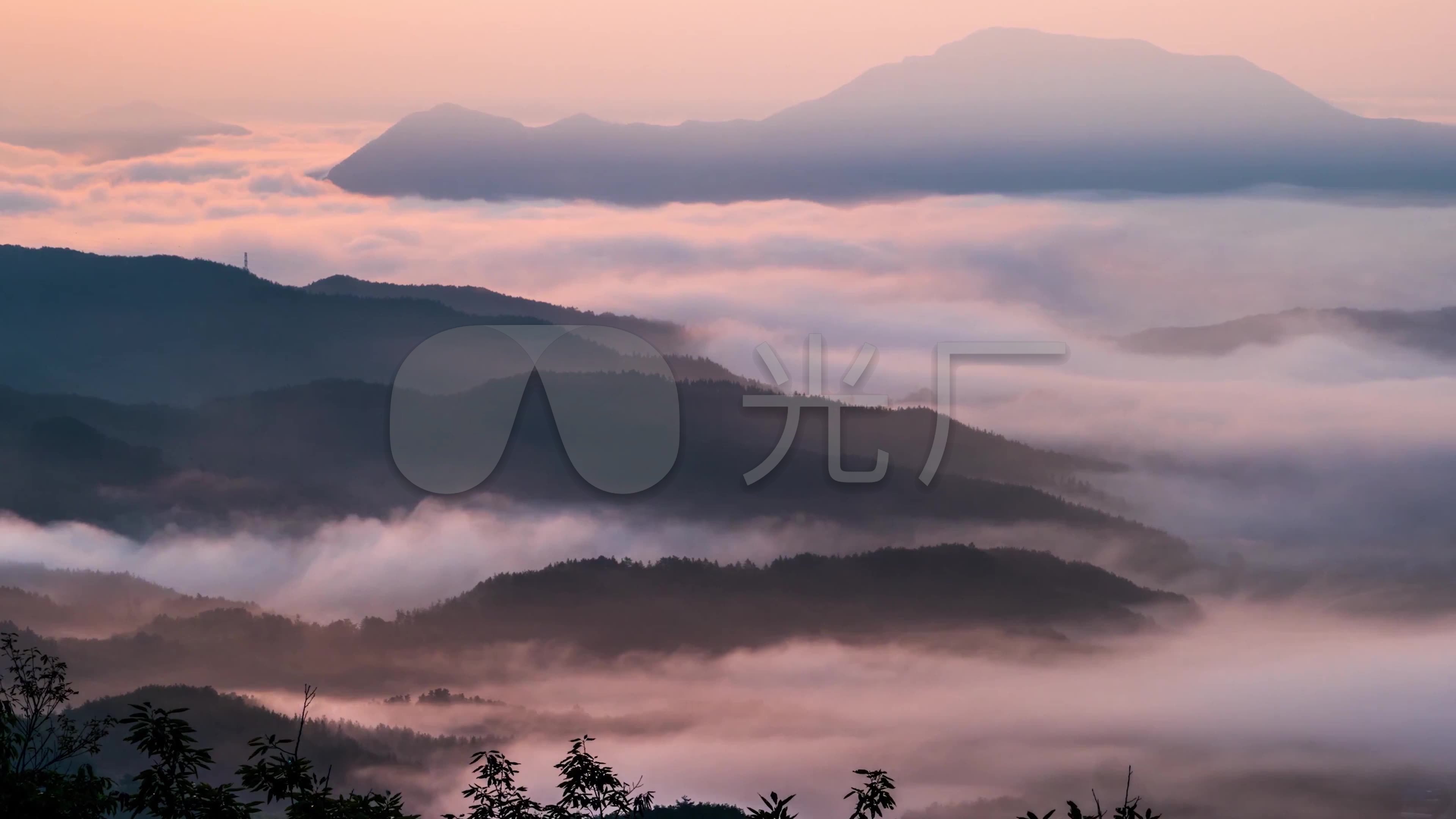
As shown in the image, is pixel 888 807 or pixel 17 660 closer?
pixel 888 807

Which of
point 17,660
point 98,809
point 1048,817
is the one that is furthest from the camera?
point 17,660

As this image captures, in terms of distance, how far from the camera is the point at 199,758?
15633 millimetres

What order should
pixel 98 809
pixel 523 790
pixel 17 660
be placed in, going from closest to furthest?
pixel 98 809 < pixel 523 790 < pixel 17 660

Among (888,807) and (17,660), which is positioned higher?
(17,660)

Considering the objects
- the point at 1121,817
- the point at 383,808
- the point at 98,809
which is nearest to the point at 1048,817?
the point at 1121,817

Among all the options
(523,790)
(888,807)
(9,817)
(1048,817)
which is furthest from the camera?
(523,790)

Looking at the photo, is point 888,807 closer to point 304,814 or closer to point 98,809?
Answer: point 304,814

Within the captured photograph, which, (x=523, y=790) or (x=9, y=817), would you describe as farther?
(x=523, y=790)

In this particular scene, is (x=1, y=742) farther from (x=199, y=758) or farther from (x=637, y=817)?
(x=637, y=817)

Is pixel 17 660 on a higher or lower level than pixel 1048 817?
higher

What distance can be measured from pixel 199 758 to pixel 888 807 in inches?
336

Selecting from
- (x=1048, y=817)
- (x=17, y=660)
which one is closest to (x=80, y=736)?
(x=17, y=660)

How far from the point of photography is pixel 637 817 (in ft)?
66.6

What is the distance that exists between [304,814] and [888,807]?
7114 mm
